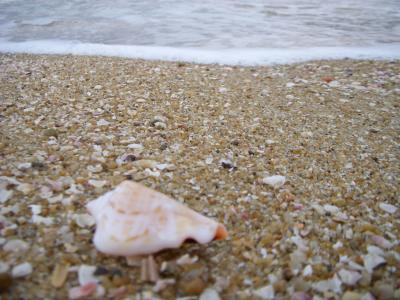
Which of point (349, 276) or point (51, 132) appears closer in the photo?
point (349, 276)

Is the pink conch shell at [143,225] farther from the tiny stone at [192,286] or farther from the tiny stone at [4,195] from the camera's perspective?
the tiny stone at [4,195]

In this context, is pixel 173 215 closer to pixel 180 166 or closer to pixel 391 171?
pixel 180 166

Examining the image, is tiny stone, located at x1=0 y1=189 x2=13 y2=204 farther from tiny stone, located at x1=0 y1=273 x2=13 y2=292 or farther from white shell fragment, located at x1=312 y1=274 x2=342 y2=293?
white shell fragment, located at x1=312 y1=274 x2=342 y2=293

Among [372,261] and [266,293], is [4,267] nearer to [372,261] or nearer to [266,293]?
[266,293]

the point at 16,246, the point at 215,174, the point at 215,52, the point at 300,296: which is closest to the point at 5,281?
the point at 16,246

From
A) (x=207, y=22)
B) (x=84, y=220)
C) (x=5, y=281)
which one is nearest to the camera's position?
(x=5, y=281)
